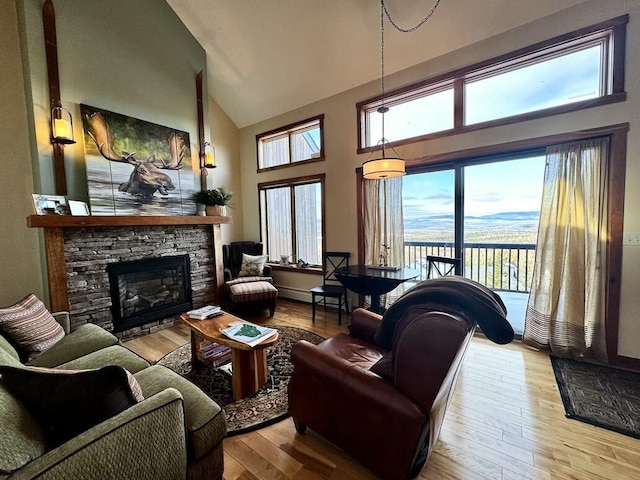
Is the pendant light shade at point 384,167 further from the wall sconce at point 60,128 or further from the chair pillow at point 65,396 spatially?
the wall sconce at point 60,128

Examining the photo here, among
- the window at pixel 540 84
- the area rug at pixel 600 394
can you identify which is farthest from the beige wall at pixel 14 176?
the area rug at pixel 600 394

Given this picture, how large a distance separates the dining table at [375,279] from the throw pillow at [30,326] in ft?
8.51

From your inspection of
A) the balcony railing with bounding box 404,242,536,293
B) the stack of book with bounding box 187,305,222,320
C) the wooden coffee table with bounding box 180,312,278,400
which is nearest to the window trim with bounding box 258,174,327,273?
the balcony railing with bounding box 404,242,536,293

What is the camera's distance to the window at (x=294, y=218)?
442cm

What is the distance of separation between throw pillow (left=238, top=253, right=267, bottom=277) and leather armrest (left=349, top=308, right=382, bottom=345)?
256 cm

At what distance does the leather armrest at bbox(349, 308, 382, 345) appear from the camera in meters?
2.09

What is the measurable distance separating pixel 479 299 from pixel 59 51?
442 centimetres

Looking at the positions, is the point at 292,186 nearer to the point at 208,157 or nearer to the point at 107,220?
the point at 208,157

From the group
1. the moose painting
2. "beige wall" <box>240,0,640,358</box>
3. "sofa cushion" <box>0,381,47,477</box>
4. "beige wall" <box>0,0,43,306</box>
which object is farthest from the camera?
the moose painting

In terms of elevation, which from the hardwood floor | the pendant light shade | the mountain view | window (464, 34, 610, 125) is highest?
window (464, 34, 610, 125)

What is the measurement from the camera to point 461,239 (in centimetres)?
329

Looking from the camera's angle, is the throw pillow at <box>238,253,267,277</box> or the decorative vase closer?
the decorative vase

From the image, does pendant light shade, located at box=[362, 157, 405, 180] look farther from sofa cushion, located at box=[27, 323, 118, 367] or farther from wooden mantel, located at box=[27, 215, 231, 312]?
wooden mantel, located at box=[27, 215, 231, 312]

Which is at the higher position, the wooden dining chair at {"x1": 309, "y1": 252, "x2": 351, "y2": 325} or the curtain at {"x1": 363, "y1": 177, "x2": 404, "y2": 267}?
the curtain at {"x1": 363, "y1": 177, "x2": 404, "y2": 267}
